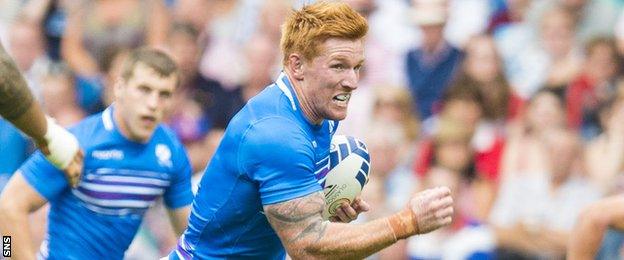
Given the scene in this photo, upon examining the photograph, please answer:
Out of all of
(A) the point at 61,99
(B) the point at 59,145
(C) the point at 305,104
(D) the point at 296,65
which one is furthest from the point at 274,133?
(A) the point at 61,99

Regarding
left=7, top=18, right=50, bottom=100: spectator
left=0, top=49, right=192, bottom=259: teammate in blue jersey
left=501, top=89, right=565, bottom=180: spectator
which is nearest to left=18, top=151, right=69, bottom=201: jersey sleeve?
left=0, top=49, right=192, bottom=259: teammate in blue jersey

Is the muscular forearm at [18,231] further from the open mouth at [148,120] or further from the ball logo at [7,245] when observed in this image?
the open mouth at [148,120]

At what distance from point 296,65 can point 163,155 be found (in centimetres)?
209

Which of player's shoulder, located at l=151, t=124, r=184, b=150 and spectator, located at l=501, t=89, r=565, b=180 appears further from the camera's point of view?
spectator, located at l=501, t=89, r=565, b=180

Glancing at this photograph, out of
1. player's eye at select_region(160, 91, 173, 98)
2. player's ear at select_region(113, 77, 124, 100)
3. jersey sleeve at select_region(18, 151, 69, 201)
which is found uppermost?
player's eye at select_region(160, 91, 173, 98)

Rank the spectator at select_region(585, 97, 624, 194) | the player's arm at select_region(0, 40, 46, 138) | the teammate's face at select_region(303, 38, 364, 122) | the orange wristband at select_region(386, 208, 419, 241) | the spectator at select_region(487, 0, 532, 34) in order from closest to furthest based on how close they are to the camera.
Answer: the player's arm at select_region(0, 40, 46, 138) < the orange wristband at select_region(386, 208, 419, 241) < the teammate's face at select_region(303, 38, 364, 122) < the spectator at select_region(585, 97, 624, 194) < the spectator at select_region(487, 0, 532, 34)

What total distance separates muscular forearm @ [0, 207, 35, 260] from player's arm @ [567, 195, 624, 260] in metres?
2.88

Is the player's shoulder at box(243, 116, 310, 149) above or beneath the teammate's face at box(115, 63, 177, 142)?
above

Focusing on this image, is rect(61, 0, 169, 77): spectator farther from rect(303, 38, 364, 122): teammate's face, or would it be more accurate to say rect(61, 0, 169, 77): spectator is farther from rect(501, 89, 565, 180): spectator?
rect(303, 38, 364, 122): teammate's face

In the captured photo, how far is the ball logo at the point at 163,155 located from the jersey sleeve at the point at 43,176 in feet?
1.91

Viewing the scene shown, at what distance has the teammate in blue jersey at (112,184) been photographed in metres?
7.02

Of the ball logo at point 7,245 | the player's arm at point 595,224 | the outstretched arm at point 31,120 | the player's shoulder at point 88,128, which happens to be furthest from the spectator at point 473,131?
the outstretched arm at point 31,120

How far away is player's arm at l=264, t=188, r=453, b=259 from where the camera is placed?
5.17 m

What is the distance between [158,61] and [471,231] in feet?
10.3
